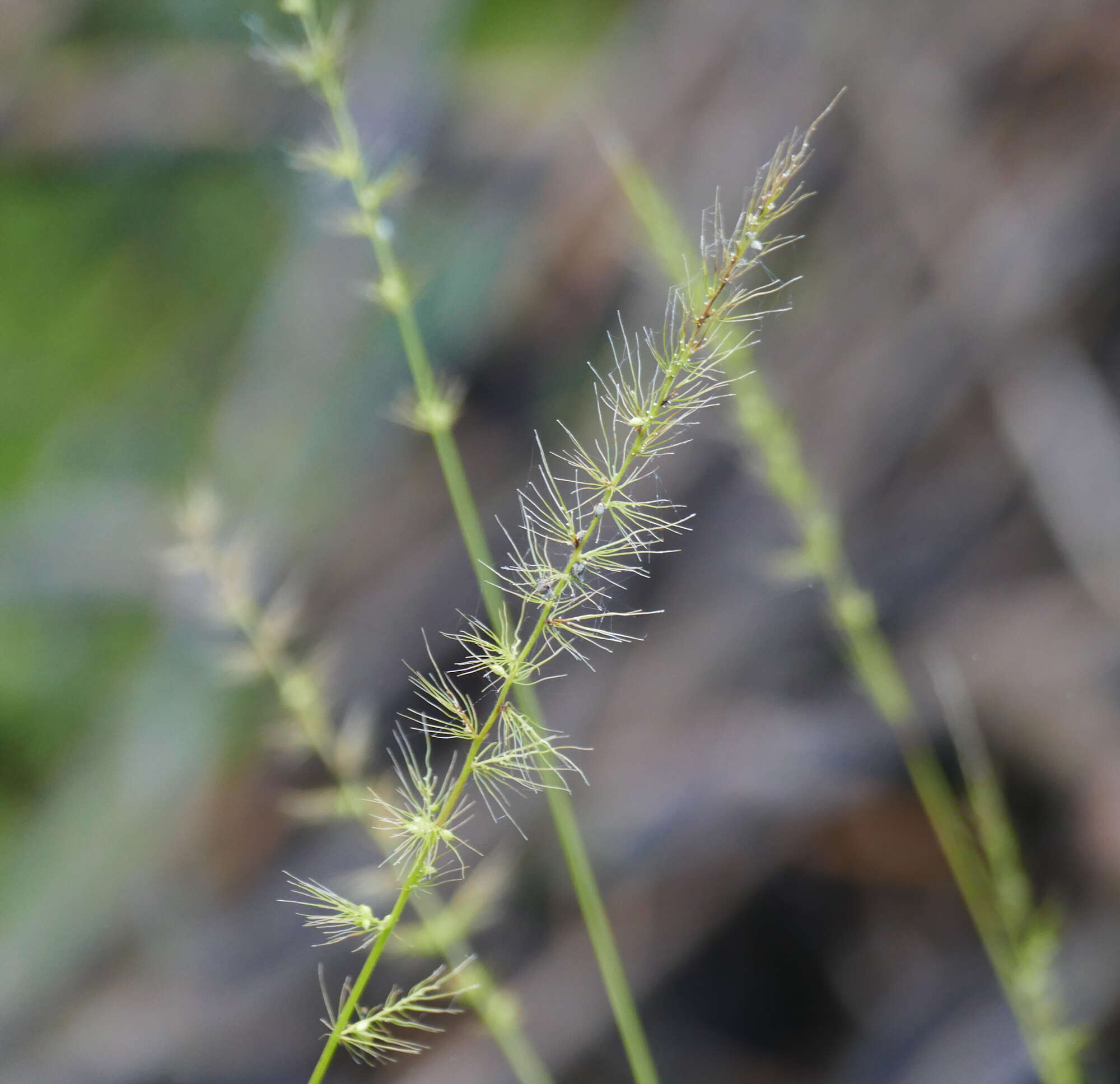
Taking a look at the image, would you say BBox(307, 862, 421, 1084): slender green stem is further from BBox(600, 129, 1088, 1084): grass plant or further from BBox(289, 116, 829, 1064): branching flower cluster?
BBox(600, 129, 1088, 1084): grass plant

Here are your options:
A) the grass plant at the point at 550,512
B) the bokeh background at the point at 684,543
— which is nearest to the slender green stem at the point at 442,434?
the grass plant at the point at 550,512

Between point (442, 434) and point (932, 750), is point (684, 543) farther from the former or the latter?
point (442, 434)

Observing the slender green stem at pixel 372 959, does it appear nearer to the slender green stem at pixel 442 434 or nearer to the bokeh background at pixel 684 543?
the slender green stem at pixel 442 434

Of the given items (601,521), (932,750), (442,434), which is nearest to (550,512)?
(601,521)

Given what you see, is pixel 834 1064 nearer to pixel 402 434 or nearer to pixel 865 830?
pixel 865 830

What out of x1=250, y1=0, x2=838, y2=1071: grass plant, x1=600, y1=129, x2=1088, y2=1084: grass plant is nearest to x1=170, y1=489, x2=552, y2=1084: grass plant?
x1=250, y1=0, x2=838, y2=1071: grass plant

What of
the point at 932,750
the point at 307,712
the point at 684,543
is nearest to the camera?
the point at 307,712
